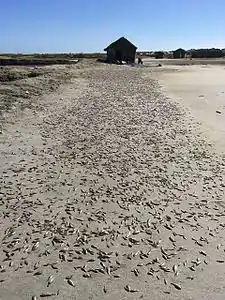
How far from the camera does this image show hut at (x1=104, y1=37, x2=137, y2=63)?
229 feet

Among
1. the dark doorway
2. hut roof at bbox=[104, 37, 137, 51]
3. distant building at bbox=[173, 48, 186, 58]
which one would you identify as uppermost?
hut roof at bbox=[104, 37, 137, 51]

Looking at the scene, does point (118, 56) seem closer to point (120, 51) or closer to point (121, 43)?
point (120, 51)

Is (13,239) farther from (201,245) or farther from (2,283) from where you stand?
(201,245)

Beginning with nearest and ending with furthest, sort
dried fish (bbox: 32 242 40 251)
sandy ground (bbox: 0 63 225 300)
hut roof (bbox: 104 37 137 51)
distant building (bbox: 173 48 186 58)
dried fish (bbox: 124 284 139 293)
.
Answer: dried fish (bbox: 124 284 139 293)
sandy ground (bbox: 0 63 225 300)
dried fish (bbox: 32 242 40 251)
hut roof (bbox: 104 37 137 51)
distant building (bbox: 173 48 186 58)

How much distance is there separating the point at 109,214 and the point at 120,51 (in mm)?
66365

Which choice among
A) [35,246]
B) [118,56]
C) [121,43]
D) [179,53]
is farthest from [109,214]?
[179,53]

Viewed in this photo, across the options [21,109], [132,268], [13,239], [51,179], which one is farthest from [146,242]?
[21,109]

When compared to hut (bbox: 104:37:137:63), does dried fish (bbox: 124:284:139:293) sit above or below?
above

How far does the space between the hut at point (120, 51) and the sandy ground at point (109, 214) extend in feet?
192

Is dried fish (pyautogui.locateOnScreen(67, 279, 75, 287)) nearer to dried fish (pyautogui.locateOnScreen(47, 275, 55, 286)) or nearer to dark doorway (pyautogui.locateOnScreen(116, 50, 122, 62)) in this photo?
dried fish (pyautogui.locateOnScreen(47, 275, 55, 286))

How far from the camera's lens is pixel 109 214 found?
699 cm

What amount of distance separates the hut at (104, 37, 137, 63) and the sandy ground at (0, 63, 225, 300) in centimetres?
5867

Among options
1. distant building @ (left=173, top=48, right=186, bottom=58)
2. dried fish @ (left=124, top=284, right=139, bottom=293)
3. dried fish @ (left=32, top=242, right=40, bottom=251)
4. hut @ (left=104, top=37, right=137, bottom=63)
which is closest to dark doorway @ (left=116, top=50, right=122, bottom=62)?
hut @ (left=104, top=37, right=137, bottom=63)

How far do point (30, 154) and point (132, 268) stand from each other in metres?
5.77
